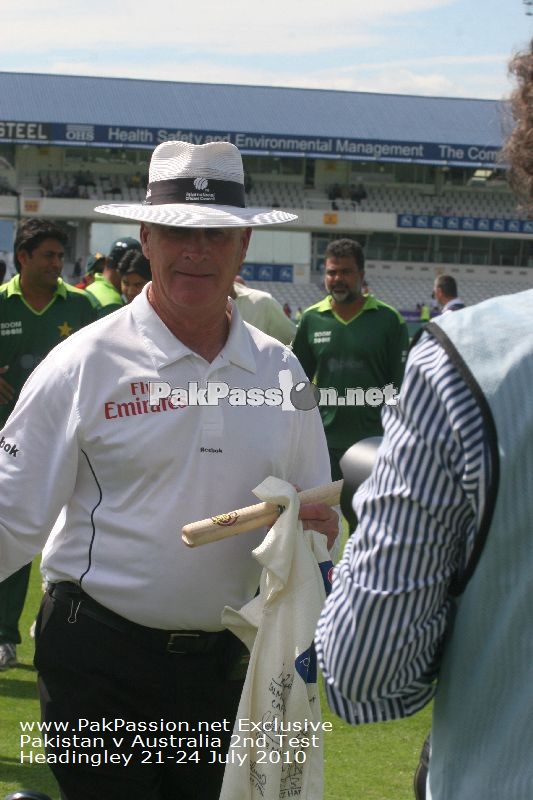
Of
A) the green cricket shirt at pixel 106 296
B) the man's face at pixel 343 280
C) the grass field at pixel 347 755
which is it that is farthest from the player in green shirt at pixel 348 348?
the grass field at pixel 347 755

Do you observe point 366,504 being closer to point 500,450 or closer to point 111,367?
point 500,450

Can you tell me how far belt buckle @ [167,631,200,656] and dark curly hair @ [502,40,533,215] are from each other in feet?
5.33

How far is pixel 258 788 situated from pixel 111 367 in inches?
39.1

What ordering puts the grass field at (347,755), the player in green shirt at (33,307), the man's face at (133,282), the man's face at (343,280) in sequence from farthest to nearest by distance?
1. the man's face at (343,280)
2. the man's face at (133,282)
3. the player in green shirt at (33,307)
4. the grass field at (347,755)

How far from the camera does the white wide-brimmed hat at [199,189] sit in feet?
10.2

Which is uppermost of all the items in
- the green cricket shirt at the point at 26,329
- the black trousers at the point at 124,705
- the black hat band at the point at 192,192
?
the black hat band at the point at 192,192

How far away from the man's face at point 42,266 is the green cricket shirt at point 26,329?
11 centimetres

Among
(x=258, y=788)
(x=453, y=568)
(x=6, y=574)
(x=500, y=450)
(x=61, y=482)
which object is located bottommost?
(x=258, y=788)

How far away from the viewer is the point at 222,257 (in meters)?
3.15

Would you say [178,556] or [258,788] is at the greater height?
[178,556]

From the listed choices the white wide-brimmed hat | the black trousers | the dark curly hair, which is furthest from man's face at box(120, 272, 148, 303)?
the dark curly hair

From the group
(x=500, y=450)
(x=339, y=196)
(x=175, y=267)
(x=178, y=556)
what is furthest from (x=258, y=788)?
(x=339, y=196)

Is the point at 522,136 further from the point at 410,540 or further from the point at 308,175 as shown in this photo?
the point at 308,175

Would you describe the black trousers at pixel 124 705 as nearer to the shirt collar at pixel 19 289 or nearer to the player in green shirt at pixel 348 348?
the shirt collar at pixel 19 289
